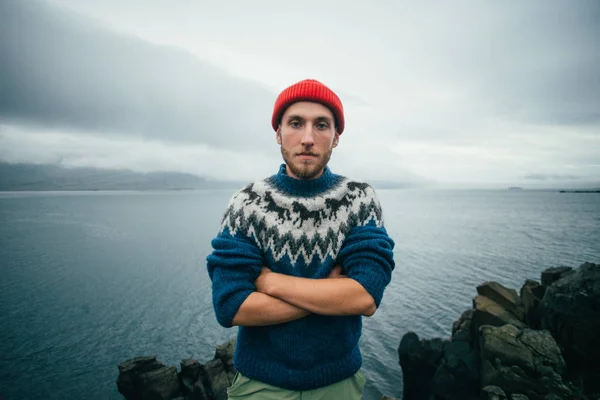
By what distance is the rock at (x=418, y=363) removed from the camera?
51.3 feet

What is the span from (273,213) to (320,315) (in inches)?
43.4

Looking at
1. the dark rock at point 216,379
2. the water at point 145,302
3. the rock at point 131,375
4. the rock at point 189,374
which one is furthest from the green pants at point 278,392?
the water at point 145,302

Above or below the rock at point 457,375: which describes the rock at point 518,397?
above

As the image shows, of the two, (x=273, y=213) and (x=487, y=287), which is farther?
(x=487, y=287)

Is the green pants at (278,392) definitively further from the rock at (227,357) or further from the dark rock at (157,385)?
the dark rock at (157,385)

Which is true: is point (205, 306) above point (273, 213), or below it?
below

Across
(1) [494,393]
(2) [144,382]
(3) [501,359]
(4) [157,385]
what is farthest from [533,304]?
(2) [144,382]

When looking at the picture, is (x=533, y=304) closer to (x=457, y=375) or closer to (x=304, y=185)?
(x=457, y=375)

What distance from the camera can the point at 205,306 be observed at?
101 ft

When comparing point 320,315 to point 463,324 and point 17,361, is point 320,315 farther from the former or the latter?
point 17,361

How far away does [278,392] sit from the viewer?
2.53 metres

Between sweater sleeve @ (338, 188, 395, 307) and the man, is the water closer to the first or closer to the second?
the man

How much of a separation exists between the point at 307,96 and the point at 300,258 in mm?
1626

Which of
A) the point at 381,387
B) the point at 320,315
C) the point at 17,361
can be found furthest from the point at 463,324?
the point at 17,361
